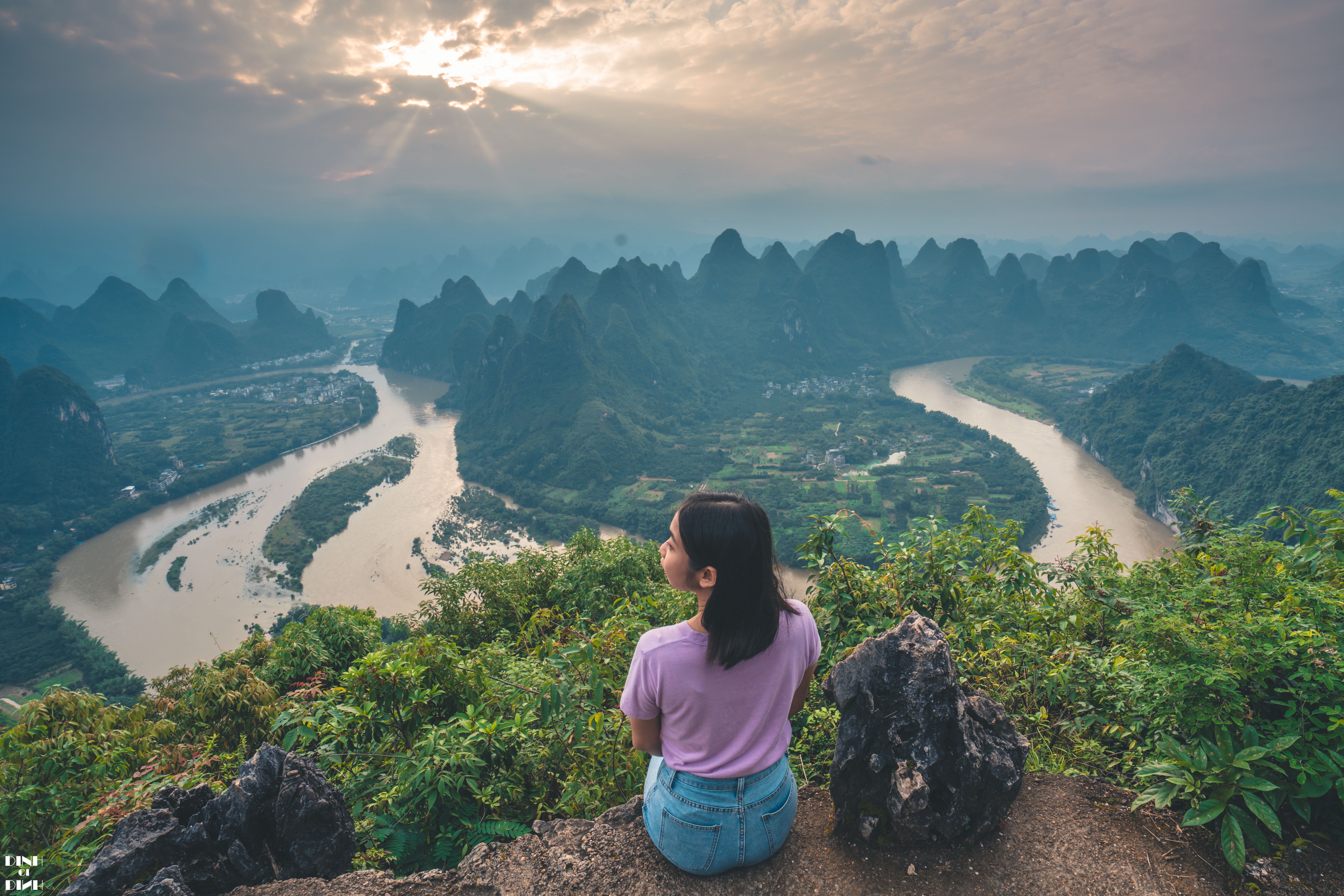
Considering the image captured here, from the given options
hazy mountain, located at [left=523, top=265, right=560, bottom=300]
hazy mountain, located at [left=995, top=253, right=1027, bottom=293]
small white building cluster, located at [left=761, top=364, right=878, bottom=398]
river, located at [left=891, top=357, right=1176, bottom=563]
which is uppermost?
hazy mountain, located at [left=523, top=265, right=560, bottom=300]

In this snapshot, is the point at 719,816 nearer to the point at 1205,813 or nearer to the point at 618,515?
the point at 1205,813

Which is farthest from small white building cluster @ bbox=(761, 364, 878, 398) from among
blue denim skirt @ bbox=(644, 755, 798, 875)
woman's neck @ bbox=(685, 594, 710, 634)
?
woman's neck @ bbox=(685, 594, 710, 634)

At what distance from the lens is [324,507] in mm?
32281

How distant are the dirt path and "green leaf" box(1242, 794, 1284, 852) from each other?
5.8 inches

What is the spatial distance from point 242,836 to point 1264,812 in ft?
11.8

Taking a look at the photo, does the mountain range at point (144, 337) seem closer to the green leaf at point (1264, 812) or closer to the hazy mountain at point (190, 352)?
the hazy mountain at point (190, 352)

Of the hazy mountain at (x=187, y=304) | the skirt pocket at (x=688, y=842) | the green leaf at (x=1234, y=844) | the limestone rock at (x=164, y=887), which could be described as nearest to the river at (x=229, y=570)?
the limestone rock at (x=164, y=887)

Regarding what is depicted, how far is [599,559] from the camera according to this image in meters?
5.91

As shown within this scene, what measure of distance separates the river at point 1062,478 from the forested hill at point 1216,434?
1118 mm

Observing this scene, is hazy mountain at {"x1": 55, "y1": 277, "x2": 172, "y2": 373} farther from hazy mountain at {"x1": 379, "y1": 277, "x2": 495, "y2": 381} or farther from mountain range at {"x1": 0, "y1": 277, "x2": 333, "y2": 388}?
hazy mountain at {"x1": 379, "y1": 277, "x2": 495, "y2": 381}

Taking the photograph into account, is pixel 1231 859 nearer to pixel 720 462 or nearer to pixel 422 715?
pixel 422 715

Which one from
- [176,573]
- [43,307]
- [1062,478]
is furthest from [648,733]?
[43,307]

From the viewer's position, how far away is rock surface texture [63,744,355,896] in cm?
206

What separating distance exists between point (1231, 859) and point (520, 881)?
7.17 feet
